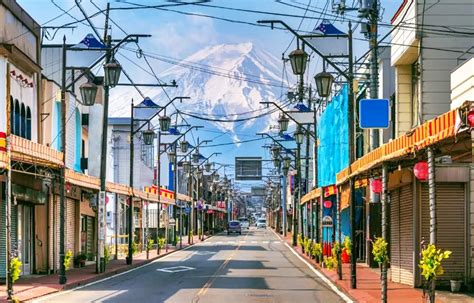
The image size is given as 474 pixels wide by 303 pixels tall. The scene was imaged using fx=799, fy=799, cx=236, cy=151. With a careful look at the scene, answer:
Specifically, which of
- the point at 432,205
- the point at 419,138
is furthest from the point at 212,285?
the point at 432,205

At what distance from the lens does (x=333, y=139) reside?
5062 cm

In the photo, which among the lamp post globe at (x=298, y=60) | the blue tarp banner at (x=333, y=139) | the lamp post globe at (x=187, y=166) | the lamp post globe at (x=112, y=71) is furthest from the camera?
the lamp post globe at (x=187, y=166)

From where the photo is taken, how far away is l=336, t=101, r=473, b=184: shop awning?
41.4 feet

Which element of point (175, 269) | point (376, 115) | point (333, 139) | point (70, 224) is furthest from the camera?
point (333, 139)

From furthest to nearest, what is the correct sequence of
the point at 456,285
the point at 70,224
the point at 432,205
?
the point at 70,224 < the point at 456,285 < the point at 432,205

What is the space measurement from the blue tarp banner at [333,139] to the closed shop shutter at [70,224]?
15.3 m

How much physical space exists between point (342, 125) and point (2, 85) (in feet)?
76.9

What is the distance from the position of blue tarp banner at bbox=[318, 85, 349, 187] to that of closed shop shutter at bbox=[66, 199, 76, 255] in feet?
50.0

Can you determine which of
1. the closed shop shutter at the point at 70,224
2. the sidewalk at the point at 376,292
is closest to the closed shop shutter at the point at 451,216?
the sidewalk at the point at 376,292

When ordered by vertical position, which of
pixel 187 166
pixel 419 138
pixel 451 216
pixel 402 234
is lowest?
pixel 402 234

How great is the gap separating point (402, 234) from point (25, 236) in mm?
14472

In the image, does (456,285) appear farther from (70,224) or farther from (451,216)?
(70,224)

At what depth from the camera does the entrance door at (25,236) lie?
30156 millimetres

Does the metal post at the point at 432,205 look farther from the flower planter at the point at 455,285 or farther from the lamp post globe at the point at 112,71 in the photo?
the lamp post globe at the point at 112,71
